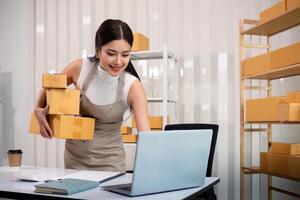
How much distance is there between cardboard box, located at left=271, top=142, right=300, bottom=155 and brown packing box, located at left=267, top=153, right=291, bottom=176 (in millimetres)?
46

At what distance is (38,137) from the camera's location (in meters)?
3.93

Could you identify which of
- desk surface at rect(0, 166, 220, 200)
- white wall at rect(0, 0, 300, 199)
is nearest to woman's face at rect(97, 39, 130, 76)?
desk surface at rect(0, 166, 220, 200)

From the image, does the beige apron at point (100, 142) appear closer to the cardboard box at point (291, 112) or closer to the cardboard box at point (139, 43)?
the cardboard box at point (291, 112)

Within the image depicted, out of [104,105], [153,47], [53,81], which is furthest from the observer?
[153,47]

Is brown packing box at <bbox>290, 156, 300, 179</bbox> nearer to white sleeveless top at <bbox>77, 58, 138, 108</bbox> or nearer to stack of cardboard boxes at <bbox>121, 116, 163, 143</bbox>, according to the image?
stack of cardboard boxes at <bbox>121, 116, 163, 143</bbox>

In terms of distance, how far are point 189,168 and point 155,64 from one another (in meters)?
2.38

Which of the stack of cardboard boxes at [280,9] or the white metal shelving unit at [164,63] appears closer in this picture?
the stack of cardboard boxes at [280,9]

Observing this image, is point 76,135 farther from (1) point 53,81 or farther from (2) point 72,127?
(1) point 53,81

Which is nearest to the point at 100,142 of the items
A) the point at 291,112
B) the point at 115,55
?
the point at 115,55

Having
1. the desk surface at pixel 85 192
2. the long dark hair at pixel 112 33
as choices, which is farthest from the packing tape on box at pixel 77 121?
the long dark hair at pixel 112 33

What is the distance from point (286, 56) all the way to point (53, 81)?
1.65 meters

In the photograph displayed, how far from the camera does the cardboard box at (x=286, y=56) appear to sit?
8.21 ft

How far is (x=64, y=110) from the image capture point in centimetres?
166

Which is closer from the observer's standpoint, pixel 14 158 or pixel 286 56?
pixel 14 158
